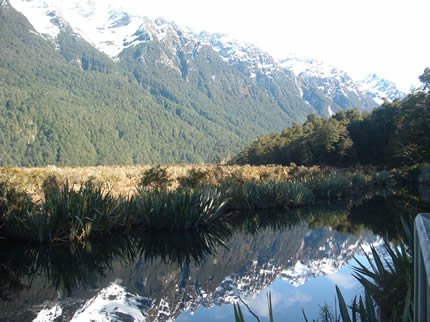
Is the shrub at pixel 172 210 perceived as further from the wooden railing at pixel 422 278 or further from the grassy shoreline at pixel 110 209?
the wooden railing at pixel 422 278

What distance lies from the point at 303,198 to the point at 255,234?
5.57m

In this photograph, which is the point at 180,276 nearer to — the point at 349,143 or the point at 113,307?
the point at 113,307

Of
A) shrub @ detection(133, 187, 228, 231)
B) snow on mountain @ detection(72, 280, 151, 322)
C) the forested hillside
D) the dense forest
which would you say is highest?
snow on mountain @ detection(72, 280, 151, 322)

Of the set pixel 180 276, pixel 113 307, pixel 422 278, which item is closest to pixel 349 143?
A: pixel 180 276

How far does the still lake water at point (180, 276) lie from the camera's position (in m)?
3.60

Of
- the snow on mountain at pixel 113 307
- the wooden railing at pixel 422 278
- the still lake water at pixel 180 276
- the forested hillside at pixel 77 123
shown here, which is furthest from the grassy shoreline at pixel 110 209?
the forested hillside at pixel 77 123

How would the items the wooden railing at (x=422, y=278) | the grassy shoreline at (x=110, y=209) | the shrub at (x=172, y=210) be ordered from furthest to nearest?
the shrub at (x=172, y=210) → the grassy shoreline at (x=110, y=209) → the wooden railing at (x=422, y=278)

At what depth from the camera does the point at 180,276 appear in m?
4.63

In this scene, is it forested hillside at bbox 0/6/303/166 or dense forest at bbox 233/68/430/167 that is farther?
forested hillside at bbox 0/6/303/166

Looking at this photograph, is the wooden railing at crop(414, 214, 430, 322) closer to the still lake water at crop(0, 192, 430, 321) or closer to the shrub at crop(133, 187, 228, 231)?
the still lake water at crop(0, 192, 430, 321)

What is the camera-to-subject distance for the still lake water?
3602 millimetres

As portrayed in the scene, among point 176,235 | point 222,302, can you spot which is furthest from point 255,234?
point 222,302

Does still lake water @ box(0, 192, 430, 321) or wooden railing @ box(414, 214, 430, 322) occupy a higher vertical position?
wooden railing @ box(414, 214, 430, 322)

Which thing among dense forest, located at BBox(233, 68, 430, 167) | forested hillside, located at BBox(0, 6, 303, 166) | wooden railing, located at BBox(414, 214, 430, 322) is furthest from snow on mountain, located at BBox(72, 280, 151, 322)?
forested hillside, located at BBox(0, 6, 303, 166)
